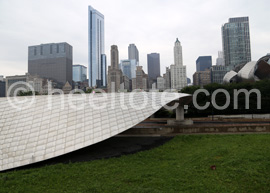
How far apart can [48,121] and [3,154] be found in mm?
2649

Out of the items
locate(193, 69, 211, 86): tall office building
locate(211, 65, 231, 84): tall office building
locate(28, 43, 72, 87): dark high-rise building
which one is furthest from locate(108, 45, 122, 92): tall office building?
locate(211, 65, 231, 84): tall office building

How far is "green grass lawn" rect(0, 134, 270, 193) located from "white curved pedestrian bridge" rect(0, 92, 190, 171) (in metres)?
1.10

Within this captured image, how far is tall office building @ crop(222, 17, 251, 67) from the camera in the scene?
124m

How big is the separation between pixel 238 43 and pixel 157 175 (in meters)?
143

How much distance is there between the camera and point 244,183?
6.96m

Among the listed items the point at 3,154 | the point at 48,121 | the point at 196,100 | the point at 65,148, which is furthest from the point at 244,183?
the point at 196,100

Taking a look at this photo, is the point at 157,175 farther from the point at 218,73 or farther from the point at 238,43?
the point at 238,43

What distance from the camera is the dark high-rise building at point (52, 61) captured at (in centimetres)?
16500

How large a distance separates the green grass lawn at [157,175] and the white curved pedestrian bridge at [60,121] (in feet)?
3.61

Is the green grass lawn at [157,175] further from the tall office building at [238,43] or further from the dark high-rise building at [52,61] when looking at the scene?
the dark high-rise building at [52,61]

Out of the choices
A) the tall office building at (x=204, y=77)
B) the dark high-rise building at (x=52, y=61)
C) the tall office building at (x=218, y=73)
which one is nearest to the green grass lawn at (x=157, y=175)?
the tall office building at (x=218, y=73)

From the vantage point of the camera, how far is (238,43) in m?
126

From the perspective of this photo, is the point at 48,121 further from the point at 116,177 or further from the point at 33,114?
the point at 116,177

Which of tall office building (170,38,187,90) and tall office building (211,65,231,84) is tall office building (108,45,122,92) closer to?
tall office building (170,38,187,90)
